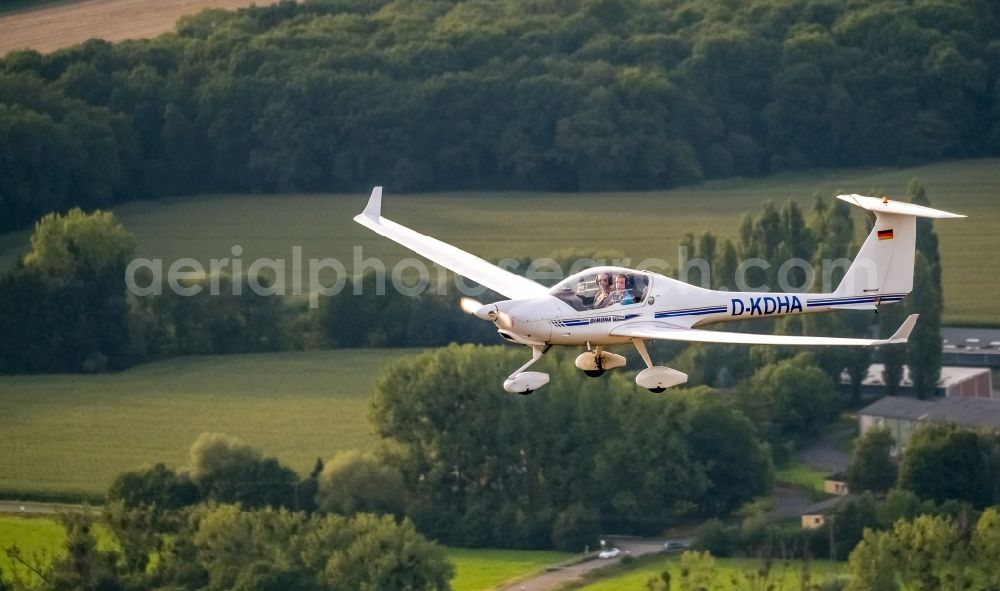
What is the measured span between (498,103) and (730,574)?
6926 cm

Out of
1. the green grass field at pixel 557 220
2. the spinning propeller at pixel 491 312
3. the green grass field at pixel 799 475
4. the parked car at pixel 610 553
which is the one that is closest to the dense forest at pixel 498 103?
the green grass field at pixel 557 220

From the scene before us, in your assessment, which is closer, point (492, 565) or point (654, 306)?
point (654, 306)

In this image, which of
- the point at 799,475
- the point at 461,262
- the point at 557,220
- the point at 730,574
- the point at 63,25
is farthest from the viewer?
the point at 63,25

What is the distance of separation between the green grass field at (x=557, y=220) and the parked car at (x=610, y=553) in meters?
30.1

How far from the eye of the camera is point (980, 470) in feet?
255

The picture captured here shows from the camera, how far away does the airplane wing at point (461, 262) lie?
4009cm

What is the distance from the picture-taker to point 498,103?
132 metres

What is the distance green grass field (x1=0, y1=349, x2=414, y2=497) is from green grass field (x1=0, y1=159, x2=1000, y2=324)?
12.3 metres

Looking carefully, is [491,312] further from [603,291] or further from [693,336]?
[693,336]

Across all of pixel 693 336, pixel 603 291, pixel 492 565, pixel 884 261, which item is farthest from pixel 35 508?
pixel 884 261

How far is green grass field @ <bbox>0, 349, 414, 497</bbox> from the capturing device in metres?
78.0

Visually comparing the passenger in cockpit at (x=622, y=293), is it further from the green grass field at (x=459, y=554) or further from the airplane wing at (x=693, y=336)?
the green grass field at (x=459, y=554)

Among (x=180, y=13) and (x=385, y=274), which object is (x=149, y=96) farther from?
(x=385, y=274)

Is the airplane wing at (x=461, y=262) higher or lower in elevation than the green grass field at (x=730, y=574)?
higher
